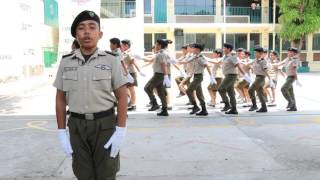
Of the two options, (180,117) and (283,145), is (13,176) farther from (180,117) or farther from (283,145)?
(180,117)

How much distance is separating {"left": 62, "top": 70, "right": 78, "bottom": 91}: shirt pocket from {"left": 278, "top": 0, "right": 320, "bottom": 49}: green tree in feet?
102

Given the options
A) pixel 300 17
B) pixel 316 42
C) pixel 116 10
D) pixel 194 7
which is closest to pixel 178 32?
pixel 194 7

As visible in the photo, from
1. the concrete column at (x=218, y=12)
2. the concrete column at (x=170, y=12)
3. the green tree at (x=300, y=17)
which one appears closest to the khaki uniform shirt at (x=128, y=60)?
the green tree at (x=300, y=17)

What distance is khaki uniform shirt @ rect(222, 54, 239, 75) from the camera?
425 inches

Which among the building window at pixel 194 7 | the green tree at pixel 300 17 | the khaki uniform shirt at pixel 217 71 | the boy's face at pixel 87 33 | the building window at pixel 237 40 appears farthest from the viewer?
the building window at pixel 237 40

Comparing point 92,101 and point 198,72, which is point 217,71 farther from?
point 92,101

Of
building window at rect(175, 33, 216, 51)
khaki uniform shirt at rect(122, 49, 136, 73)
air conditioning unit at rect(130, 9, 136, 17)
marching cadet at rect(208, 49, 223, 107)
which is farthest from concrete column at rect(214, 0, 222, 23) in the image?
khaki uniform shirt at rect(122, 49, 136, 73)

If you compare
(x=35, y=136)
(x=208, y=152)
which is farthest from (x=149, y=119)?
(x=208, y=152)

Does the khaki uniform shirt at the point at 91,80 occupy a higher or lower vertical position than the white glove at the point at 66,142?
higher

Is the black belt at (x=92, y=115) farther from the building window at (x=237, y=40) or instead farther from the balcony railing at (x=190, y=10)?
the building window at (x=237, y=40)

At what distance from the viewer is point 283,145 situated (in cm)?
748

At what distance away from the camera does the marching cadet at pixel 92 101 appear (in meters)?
3.71

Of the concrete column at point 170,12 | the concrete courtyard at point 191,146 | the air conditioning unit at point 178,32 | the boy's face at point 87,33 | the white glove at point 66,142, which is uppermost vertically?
the concrete column at point 170,12

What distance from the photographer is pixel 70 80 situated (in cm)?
375
